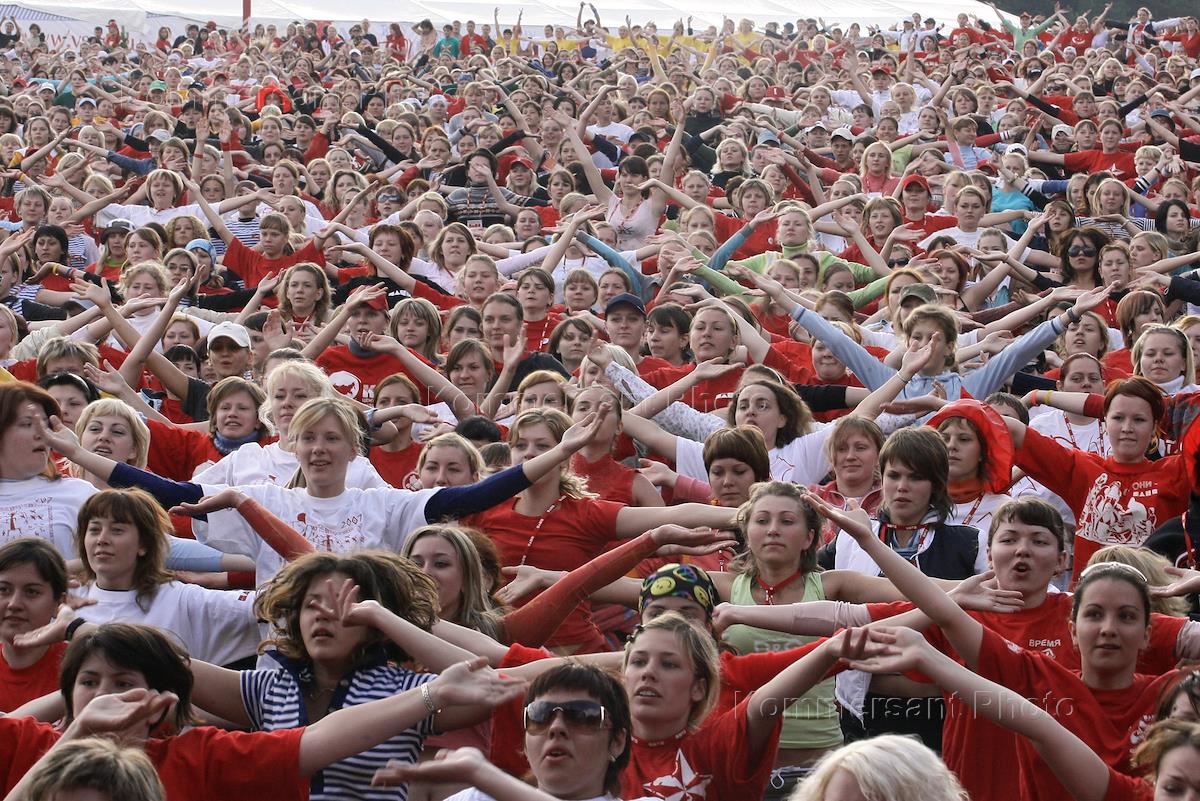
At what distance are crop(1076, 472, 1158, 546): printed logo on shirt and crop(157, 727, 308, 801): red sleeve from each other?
361 centimetres

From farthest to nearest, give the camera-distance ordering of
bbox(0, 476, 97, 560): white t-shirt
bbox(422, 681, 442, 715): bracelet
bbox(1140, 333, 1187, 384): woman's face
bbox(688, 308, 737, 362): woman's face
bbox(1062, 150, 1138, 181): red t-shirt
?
bbox(1062, 150, 1138, 181): red t-shirt, bbox(688, 308, 737, 362): woman's face, bbox(1140, 333, 1187, 384): woman's face, bbox(0, 476, 97, 560): white t-shirt, bbox(422, 681, 442, 715): bracelet

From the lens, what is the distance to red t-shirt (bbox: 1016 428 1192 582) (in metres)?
6.26

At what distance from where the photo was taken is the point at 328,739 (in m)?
3.77

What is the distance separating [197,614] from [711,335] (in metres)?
3.66

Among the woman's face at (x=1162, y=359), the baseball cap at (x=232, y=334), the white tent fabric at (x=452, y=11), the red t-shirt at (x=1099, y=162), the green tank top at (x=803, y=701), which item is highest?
the white tent fabric at (x=452, y=11)

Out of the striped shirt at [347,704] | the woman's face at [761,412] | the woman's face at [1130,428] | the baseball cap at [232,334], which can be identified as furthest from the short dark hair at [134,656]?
the baseball cap at [232,334]

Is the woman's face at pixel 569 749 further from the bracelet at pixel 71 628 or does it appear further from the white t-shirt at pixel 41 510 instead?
the white t-shirt at pixel 41 510

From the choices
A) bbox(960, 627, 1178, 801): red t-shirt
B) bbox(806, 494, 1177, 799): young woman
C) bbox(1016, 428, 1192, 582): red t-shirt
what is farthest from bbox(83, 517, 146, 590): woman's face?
bbox(1016, 428, 1192, 582): red t-shirt

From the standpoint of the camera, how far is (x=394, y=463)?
7090 mm

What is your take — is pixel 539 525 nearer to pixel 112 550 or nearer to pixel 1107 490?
pixel 112 550

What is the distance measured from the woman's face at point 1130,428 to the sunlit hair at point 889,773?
139 inches

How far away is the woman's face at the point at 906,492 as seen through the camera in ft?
18.0

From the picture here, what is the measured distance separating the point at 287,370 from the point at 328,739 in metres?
2.88

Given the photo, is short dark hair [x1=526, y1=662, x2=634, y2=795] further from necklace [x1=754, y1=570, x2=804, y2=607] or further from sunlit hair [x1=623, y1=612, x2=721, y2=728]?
necklace [x1=754, y1=570, x2=804, y2=607]
